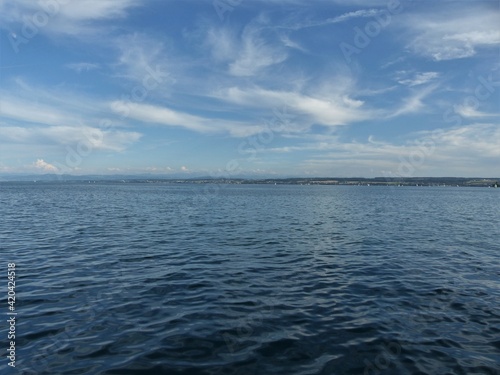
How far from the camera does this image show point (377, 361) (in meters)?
12.5

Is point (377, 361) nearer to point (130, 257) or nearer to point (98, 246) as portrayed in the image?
point (130, 257)

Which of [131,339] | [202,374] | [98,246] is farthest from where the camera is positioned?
[98,246]

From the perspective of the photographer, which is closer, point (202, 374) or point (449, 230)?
point (202, 374)

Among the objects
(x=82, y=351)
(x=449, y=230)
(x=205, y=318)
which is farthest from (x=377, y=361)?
(x=449, y=230)

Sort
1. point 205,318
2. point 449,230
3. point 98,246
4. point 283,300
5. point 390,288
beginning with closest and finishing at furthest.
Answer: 1. point 205,318
2. point 283,300
3. point 390,288
4. point 98,246
5. point 449,230

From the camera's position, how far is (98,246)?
3384cm

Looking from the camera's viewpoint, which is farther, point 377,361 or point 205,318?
point 205,318

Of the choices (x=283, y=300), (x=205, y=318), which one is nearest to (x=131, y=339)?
(x=205, y=318)

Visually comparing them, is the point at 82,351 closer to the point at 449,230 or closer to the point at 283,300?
the point at 283,300

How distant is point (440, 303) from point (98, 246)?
31.0 m

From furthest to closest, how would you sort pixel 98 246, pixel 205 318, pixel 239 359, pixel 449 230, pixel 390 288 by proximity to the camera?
1. pixel 449 230
2. pixel 98 246
3. pixel 390 288
4. pixel 205 318
5. pixel 239 359

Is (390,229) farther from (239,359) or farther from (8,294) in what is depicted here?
(8,294)

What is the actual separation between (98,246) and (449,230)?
161 ft

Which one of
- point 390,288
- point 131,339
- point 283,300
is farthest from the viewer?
point 390,288
